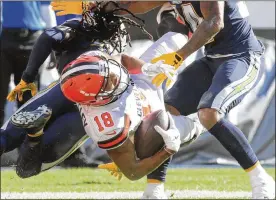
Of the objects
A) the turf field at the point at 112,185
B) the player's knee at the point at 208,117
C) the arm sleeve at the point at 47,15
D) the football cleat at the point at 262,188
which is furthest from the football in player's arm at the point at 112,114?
the arm sleeve at the point at 47,15

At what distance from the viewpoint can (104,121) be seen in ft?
11.4

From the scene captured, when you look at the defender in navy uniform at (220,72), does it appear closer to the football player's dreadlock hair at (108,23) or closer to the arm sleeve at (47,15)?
the football player's dreadlock hair at (108,23)

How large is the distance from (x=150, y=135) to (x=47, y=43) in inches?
23.4

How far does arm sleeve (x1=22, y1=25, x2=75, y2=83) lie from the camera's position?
3.69 m

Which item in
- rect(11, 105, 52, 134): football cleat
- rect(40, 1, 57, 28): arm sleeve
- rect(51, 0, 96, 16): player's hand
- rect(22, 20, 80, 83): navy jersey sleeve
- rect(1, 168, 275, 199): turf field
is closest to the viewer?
rect(11, 105, 52, 134): football cleat

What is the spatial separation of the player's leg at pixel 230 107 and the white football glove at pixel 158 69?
0.41 meters

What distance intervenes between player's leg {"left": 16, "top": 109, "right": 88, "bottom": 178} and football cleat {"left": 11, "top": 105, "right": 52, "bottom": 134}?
75 millimetres

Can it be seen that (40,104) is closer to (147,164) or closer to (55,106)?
(55,106)

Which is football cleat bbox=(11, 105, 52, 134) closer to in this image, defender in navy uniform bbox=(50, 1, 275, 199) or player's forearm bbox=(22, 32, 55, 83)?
player's forearm bbox=(22, 32, 55, 83)

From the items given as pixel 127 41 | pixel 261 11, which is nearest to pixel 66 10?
pixel 127 41

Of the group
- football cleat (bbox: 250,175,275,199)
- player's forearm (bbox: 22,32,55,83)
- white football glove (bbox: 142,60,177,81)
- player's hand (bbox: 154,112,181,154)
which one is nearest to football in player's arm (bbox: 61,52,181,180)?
player's hand (bbox: 154,112,181,154)

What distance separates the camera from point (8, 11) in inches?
224

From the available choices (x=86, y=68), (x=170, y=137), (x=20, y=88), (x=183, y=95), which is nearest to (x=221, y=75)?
(x=183, y=95)

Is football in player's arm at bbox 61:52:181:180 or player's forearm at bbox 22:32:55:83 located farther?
player's forearm at bbox 22:32:55:83
